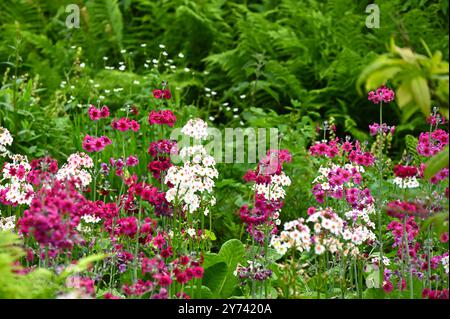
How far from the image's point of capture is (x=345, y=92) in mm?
6543

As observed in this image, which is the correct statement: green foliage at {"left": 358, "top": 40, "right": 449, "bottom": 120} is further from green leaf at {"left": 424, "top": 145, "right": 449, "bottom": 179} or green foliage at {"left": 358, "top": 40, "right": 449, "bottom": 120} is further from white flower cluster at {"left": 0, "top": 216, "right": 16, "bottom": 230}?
white flower cluster at {"left": 0, "top": 216, "right": 16, "bottom": 230}

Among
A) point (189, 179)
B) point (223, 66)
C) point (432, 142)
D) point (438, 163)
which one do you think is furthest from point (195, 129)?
point (223, 66)

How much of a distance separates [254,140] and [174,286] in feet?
7.82

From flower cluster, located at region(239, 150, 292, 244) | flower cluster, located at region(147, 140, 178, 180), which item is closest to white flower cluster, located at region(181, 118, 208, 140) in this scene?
flower cluster, located at region(147, 140, 178, 180)

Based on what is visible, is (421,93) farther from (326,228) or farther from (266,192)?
(266,192)

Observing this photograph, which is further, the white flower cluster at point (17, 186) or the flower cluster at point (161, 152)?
the flower cluster at point (161, 152)

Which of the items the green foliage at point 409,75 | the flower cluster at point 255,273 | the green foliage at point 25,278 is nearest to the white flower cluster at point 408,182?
the flower cluster at point 255,273

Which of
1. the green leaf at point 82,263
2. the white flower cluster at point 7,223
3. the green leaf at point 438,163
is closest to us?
the green leaf at point 438,163

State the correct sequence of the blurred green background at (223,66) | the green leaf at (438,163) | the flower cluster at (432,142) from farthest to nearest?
the blurred green background at (223,66)
the flower cluster at (432,142)
the green leaf at (438,163)

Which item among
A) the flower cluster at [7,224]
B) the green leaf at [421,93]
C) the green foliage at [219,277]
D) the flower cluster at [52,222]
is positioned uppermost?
the green leaf at [421,93]

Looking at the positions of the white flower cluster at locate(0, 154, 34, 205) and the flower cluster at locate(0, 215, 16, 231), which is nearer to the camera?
the white flower cluster at locate(0, 154, 34, 205)

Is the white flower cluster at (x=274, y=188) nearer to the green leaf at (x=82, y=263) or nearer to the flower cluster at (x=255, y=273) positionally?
the flower cluster at (x=255, y=273)
